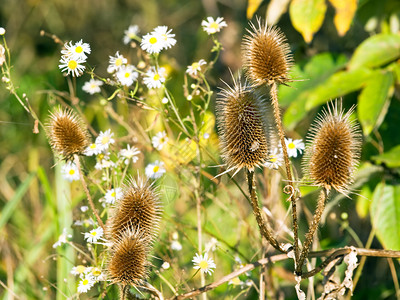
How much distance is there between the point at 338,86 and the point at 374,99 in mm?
152

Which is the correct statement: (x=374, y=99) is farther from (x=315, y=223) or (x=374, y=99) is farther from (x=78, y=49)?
(x=78, y=49)

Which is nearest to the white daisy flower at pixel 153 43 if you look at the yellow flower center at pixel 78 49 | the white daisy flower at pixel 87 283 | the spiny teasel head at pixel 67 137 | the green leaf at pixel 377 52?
the yellow flower center at pixel 78 49

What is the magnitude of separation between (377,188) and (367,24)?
804 mm

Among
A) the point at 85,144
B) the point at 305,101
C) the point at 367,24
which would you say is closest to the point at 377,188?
the point at 305,101

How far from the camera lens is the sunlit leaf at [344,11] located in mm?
2057

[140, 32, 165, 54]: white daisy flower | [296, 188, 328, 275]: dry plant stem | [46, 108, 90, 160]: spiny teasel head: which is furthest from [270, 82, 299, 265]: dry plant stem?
[46, 108, 90, 160]: spiny teasel head

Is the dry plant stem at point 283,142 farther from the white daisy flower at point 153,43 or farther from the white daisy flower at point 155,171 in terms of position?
the white daisy flower at point 155,171

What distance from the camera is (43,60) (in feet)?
17.9

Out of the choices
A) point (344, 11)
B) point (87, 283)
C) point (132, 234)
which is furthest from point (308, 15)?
point (87, 283)

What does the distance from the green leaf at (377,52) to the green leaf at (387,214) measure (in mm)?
556

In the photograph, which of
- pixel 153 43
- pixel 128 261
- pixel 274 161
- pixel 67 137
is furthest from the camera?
pixel 153 43

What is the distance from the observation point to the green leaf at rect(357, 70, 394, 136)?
6.37 ft

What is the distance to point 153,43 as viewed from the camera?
1.69 metres

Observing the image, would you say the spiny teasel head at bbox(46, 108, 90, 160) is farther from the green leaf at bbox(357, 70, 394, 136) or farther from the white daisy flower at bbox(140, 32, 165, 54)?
the green leaf at bbox(357, 70, 394, 136)
